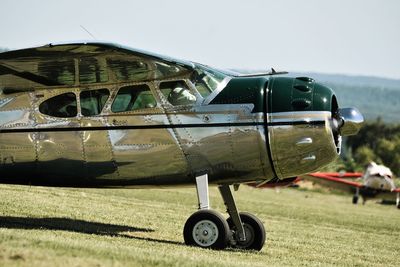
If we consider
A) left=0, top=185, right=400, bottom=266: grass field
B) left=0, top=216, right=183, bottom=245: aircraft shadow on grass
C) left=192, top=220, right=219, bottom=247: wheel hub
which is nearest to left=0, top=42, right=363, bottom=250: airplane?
left=192, top=220, right=219, bottom=247: wheel hub

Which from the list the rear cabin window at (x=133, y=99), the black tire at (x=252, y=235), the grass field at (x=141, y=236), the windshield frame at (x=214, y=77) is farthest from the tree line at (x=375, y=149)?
the rear cabin window at (x=133, y=99)

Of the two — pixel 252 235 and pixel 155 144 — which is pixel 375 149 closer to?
pixel 252 235

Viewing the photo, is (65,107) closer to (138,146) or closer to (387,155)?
(138,146)

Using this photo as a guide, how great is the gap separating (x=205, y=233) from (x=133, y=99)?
237cm

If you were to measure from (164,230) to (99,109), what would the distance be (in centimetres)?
351

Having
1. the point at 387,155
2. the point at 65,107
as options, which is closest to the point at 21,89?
the point at 65,107

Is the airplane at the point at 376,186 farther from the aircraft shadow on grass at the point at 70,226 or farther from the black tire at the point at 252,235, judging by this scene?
the black tire at the point at 252,235

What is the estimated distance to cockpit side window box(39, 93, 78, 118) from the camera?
12523 millimetres

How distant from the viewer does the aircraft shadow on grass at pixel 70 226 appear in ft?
41.9

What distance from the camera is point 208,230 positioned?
1190 centimetres

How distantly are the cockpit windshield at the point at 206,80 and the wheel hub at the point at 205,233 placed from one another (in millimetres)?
A: 1955

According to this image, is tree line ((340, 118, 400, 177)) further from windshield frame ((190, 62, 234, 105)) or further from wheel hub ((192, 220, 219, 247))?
wheel hub ((192, 220, 219, 247))

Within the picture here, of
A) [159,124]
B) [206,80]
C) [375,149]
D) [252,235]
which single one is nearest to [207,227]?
[252,235]

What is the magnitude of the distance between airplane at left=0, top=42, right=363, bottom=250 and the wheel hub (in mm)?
15
